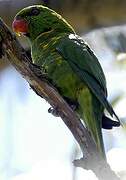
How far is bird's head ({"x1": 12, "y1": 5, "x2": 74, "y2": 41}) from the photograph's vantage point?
339 cm

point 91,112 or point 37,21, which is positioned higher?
point 37,21

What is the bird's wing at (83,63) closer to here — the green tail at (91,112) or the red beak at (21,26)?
the green tail at (91,112)

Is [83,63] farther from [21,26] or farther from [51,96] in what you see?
[51,96]

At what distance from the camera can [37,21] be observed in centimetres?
349

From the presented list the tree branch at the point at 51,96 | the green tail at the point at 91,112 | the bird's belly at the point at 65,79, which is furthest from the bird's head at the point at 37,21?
the tree branch at the point at 51,96

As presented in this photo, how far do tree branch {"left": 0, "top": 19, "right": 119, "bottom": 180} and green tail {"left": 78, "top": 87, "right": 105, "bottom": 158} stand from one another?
0.38 metres

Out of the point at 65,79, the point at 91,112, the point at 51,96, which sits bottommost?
the point at 91,112

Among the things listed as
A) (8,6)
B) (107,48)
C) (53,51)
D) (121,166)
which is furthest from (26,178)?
(107,48)

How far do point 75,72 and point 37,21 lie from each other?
779 mm

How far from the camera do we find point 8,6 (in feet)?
7.70

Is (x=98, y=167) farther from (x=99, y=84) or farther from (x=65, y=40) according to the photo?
(x=65, y=40)

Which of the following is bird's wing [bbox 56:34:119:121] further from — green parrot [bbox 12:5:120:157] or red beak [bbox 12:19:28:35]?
red beak [bbox 12:19:28:35]

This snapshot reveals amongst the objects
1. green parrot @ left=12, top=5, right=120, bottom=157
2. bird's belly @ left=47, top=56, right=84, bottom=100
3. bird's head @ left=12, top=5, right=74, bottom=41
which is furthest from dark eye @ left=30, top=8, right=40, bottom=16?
bird's belly @ left=47, top=56, right=84, bottom=100

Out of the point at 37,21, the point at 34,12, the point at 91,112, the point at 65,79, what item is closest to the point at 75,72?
the point at 65,79
